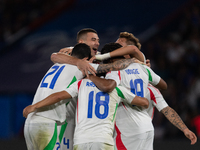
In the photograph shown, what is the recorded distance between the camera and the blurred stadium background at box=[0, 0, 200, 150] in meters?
9.62

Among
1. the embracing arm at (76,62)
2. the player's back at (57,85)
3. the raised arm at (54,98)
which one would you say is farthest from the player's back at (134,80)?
the raised arm at (54,98)

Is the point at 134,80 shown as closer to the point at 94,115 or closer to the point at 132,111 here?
the point at 132,111

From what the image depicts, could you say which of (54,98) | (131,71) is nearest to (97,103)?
(54,98)

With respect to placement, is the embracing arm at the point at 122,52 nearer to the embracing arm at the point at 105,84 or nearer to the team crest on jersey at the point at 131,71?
the team crest on jersey at the point at 131,71

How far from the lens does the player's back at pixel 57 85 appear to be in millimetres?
3982

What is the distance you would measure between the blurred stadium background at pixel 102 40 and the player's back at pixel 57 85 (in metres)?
4.86

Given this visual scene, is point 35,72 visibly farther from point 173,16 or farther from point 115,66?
point 115,66

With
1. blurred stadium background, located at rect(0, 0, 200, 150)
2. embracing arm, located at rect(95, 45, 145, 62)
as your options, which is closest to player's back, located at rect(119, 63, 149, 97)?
embracing arm, located at rect(95, 45, 145, 62)

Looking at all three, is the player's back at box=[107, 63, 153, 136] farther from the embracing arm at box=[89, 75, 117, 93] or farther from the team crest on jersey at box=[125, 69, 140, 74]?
the embracing arm at box=[89, 75, 117, 93]

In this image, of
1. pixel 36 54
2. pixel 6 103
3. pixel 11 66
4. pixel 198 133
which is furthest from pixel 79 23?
pixel 198 133

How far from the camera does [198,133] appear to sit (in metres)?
8.89

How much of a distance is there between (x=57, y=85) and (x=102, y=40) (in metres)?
7.13

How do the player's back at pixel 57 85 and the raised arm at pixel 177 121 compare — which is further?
the raised arm at pixel 177 121

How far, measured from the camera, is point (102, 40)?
11.1 m
